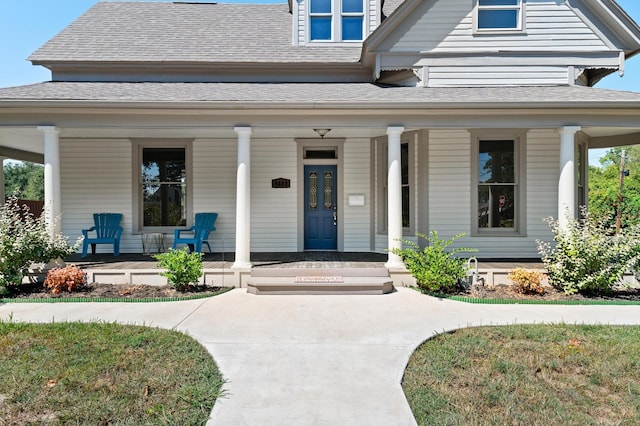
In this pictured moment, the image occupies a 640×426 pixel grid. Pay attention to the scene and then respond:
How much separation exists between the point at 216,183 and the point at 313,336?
5543mm

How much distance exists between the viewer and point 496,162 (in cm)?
828

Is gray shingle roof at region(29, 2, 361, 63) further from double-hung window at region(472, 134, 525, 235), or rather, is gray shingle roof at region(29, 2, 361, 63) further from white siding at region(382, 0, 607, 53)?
double-hung window at region(472, 134, 525, 235)

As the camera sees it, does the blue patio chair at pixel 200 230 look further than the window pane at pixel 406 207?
No

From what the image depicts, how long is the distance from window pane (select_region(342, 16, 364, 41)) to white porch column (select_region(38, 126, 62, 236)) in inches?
259

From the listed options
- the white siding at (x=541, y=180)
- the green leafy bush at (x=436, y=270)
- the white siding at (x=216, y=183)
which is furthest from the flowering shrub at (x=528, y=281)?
the white siding at (x=216, y=183)

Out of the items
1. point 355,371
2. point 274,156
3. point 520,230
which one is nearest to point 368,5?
point 274,156

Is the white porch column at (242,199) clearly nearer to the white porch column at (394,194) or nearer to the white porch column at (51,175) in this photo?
the white porch column at (394,194)

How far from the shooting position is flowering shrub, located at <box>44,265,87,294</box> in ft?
20.3

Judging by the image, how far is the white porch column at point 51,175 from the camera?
6742 millimetres

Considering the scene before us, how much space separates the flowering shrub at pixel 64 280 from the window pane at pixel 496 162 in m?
8.00

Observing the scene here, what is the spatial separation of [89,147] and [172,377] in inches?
296

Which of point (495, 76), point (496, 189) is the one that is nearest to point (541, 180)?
point (496, 189)

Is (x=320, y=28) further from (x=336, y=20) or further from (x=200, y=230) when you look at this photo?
(x=200, y=230)

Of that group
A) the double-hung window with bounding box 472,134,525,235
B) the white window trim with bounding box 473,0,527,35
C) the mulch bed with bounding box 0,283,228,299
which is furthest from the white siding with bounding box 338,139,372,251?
the mulch bed with bounding box 0,283,228,299
